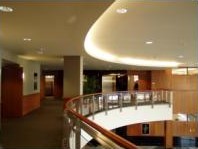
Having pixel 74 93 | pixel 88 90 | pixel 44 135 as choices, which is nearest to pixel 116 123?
pixel 74 93

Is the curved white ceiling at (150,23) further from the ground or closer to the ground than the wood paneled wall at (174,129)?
further from the ground

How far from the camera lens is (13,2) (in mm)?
4094

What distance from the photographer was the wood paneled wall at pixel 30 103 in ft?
40.2

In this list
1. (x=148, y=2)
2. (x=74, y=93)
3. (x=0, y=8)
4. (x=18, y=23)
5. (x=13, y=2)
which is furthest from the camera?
(x=74, y=93)

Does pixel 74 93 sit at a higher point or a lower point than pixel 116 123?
higher

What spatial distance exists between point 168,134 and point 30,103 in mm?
10457

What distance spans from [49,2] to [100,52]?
8.39 metres

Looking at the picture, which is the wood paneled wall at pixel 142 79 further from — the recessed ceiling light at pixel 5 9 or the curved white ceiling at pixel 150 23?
the recessed ceiling light at pixel 5 9

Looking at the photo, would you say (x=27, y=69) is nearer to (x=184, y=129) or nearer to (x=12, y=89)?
(x=12, y=89)

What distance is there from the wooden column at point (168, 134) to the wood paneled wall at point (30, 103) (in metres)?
9.22

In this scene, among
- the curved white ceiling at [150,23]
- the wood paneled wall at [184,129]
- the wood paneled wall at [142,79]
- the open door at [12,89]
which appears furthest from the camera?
the wood paneled wall at [142,79]

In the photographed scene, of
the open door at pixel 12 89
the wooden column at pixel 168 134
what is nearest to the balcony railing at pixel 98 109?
the open door at pixel 12 89

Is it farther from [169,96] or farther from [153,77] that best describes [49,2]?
[153,77]

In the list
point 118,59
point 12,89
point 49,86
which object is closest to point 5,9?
point 12,89
